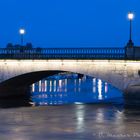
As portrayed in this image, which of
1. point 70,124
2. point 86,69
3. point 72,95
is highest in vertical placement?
point 86,69

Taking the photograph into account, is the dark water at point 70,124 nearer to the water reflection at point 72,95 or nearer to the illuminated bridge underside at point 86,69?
the illuminated bridge underside at point 86,69

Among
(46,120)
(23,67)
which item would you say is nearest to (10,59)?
(23,67)

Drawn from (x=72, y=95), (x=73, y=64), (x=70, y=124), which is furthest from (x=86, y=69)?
(x=72, y=95)

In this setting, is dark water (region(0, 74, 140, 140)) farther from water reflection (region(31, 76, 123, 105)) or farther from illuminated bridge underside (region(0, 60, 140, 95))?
water reflection (region(31, 76, 123, 105))

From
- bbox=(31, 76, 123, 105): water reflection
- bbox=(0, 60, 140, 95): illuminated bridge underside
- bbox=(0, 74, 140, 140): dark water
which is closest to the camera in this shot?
bbox=(0, 74, 140, 140): dark water

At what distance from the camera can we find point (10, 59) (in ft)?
172

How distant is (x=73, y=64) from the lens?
48312 mm

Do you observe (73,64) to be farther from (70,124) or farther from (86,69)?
(70,124)

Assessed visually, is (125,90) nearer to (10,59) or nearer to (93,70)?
(93,70)

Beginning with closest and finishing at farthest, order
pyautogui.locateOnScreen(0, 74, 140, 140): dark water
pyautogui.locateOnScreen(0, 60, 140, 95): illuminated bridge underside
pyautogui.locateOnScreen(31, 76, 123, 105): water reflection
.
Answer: pyautogui.locateOnScreen(0, 74, 140, 140): dark water < pyautogui.locateOnScreen(0, 60, 140, 95): illuminated bridge underside < pyautogui.locateOnScreen(31, 76, 123, 105): water reflection

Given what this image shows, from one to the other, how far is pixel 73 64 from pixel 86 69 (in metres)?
1.35

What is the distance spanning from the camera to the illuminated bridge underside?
45.3 m

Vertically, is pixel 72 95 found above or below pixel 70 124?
above

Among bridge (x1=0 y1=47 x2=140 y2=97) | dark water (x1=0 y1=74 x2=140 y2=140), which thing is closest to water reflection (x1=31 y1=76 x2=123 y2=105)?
bridge (x1=0 y1=47 x2=140 y2=97)
